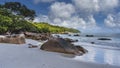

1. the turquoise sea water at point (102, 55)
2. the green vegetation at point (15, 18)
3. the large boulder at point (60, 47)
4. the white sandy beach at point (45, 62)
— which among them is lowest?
the turquoise sea water at point (102, 55)

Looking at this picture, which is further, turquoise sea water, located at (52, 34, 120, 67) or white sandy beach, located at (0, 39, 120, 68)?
turquoise sea water, located at (52, 34, 120, 67)

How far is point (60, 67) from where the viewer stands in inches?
386

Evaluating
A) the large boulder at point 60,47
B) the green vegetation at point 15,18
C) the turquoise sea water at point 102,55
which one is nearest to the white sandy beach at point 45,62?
the turquoise sea water at point 102,55

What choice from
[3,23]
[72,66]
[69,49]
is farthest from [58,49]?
[3,23]

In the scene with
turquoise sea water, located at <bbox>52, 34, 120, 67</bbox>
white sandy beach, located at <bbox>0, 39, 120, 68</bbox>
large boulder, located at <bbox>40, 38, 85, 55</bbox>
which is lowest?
turquoise sea water, located at <bbox>52, 34, 120, 67</bbox>

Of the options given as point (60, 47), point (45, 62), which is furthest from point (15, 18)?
point (45, 62)

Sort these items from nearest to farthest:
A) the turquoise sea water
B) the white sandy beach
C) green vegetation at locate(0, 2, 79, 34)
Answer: the white sandy beach, the turquoise sea water, green vegetation at locate(0, 2, 79, 34)

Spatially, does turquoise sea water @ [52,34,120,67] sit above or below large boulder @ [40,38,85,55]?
below

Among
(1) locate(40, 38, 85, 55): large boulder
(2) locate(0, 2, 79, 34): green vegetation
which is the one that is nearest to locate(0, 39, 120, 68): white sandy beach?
(1) locate(40, 38, 85, 55): large boulder

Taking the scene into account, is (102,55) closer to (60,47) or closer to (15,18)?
(60,47)

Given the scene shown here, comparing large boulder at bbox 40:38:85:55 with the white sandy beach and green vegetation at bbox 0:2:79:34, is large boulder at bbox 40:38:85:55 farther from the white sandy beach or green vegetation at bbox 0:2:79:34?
green vegetation at bbox 0:2:79:34

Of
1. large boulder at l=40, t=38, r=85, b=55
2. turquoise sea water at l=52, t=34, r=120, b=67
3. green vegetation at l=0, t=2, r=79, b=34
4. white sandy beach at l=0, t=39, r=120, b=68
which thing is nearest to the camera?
white sandy beach at l=0, t=39, r=120, b=68

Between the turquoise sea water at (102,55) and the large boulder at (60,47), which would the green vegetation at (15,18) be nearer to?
the turquoise sea water at (102,55)

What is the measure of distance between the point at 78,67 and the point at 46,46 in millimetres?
6996
